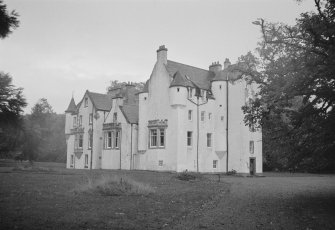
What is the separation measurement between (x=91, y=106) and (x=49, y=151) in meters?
31.9

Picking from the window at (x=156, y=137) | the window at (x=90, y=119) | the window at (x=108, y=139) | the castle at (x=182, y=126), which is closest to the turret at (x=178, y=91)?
the castle at (x=182, y=126)

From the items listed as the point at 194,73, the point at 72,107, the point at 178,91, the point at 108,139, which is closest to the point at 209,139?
the point at 178,91

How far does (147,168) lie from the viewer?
151ft

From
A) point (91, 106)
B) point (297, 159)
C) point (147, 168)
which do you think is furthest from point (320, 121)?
point (91, 106)

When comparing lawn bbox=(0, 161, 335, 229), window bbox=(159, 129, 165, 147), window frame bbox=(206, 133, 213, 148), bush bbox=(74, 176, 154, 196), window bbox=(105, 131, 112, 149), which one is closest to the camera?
lawn bbox=(0, 161, 335, 229)

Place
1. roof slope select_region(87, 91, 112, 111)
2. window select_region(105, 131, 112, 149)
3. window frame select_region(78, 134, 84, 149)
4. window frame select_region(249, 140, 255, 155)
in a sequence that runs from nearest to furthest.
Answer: window frame select_region(249, 140, 255, 155) → window select_region(105, 131, 112, 149) → roof slope select_region(87, 91, 112, 111) → window frame select_region(78, 134, 84, 149)

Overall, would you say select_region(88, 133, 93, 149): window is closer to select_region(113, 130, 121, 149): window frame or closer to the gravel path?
select_region(113, 130, 121, 149): window frame

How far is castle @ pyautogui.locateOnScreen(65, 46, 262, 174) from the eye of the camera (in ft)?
145

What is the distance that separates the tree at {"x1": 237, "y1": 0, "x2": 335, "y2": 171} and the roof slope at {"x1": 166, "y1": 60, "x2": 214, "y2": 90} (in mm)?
27285

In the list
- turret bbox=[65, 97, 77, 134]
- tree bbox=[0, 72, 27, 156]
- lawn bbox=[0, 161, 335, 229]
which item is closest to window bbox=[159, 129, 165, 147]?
turret bbox=[65, 97, 77, 134]

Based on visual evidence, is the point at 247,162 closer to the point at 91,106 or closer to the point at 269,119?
the point at 91,106

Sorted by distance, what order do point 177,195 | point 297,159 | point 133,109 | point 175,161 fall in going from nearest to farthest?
1. point 297,159
2. point 177,195
3. point 175,161
4. point 133,109

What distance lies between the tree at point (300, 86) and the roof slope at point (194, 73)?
1074 inches

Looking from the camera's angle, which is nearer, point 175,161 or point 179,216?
point 179,216
